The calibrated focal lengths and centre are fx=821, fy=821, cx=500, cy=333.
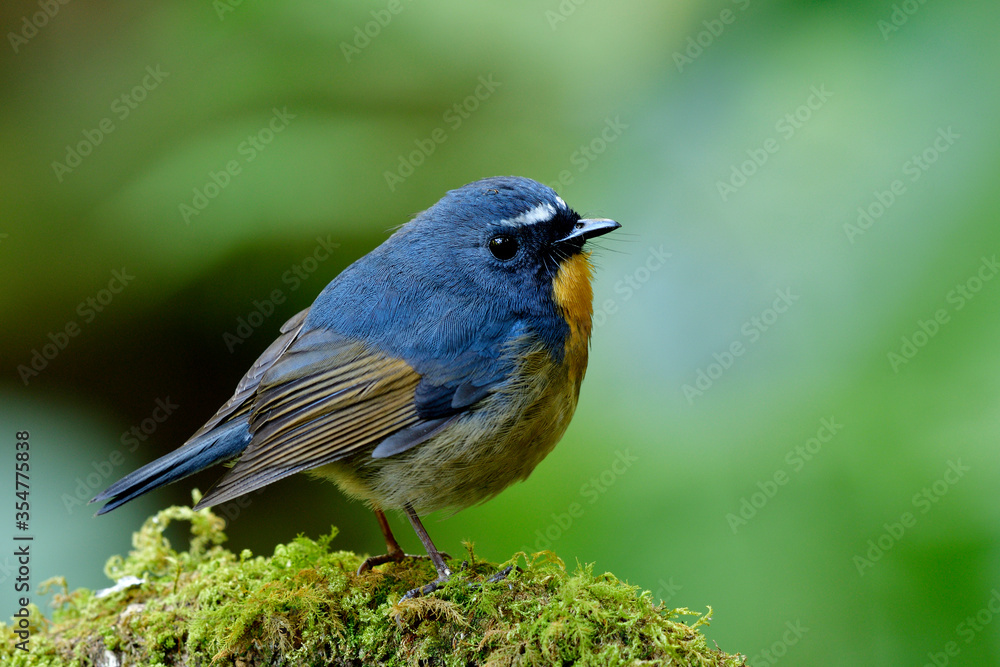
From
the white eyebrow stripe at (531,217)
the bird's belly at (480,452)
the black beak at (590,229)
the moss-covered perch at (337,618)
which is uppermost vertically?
the black beak at (590,229)

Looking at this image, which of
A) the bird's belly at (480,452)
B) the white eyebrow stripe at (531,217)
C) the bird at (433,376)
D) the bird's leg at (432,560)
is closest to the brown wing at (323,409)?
the bird at (433,376)

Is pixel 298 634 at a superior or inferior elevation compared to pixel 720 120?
inferior

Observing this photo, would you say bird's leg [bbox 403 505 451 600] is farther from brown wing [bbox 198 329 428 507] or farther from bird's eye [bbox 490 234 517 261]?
bird's eye [bbox 490 234 517 261]

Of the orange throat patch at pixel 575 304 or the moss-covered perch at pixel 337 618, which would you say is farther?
the orange throat patch at pixel 575 304

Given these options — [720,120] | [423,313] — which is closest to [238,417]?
[423,313]

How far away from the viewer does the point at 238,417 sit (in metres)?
3.16

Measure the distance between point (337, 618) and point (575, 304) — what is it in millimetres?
1452

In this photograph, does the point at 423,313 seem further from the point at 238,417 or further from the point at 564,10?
the point at 564,10

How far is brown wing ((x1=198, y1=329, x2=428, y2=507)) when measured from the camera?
2.95 meters

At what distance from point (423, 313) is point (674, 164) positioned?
2.03 meters

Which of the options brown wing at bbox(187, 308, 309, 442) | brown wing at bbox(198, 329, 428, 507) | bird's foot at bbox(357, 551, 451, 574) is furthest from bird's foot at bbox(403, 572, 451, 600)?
brown wing at bbox(187, 308, 309, 442)

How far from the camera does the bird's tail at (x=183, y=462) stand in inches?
113

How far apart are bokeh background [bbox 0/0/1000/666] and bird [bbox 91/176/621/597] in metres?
1.11

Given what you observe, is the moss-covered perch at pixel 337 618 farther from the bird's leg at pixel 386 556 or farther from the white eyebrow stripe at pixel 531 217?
the white eyebrow stripe at pixel 531 217
